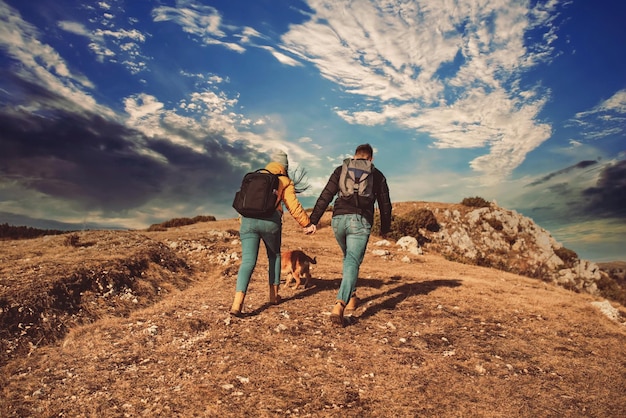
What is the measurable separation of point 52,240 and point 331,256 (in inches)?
415

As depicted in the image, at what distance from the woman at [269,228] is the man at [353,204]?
620 millimetres

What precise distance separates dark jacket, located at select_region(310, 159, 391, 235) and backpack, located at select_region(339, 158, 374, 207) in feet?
0.36

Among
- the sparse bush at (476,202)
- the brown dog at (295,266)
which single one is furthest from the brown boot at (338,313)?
the sparse bush at (476,202)

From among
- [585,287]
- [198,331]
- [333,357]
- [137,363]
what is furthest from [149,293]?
[585,287]

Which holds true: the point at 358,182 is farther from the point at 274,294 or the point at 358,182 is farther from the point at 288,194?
the point at 274,294

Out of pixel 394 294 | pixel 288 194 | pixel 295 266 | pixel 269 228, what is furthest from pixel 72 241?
pixel 394 294

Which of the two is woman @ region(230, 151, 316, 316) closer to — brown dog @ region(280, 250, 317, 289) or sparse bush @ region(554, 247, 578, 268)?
brown dog @ region(280, 250, 317, 289)

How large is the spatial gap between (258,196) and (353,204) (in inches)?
62.5

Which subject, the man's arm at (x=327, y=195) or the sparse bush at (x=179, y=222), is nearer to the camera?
the man's arm at (x=327, y=195)

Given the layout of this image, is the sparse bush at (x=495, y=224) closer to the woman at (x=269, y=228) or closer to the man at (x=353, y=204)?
the man at (x=353, y=204)

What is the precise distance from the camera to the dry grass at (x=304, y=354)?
4137 mm

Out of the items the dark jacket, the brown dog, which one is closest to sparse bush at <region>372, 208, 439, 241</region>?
the brown dog

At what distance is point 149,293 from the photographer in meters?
9.48

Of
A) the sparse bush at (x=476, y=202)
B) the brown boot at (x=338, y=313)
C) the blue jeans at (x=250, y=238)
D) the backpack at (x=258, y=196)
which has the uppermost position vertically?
the sparse bush at (x=476, y=202)
